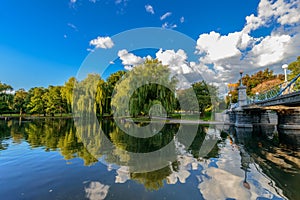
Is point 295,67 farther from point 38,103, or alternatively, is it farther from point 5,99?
point 5,99

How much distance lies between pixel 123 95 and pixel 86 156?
14902mm

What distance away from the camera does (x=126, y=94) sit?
20203mm

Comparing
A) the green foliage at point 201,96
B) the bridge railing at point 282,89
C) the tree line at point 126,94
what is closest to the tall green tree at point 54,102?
the tree line at point 126,94

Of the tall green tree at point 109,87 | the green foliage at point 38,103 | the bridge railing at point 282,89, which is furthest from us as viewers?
the green foliage at point 38,103

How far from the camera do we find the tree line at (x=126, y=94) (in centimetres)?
1933

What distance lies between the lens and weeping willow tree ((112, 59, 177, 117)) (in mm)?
19156

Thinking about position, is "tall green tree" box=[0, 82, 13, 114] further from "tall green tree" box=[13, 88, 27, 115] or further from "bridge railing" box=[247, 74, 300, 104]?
"bridge railing" box=[247, 74, 300, 104]

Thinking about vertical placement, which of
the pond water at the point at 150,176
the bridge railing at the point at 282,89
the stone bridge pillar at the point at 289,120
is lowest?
the pond water at the point at 150,176

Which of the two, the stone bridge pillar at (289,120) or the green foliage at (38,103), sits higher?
the green foliage at (38,103)

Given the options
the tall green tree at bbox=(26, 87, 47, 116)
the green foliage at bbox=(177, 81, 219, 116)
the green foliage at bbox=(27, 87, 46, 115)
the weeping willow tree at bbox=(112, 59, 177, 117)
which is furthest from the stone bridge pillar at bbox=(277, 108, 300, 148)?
the tall green tree at bbox=(26, 87, 47, 116)

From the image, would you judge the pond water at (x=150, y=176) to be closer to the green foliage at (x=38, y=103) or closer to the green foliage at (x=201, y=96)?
the green foliage at (x=201, y=96)

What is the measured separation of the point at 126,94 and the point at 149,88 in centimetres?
302

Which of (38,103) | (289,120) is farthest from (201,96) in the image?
(38,103)

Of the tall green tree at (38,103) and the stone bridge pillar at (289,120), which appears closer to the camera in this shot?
the stone bridge pillar at (289,120)
